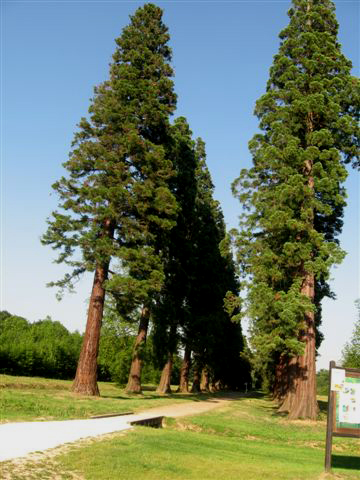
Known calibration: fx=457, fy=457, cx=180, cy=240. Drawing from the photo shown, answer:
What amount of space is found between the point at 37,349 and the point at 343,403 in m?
40.5

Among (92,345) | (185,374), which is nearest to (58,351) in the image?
(185,374)

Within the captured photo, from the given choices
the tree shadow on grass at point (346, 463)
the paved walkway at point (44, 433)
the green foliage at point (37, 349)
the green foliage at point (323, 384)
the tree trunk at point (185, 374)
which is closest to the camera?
the paved walkway at point (44, 433)

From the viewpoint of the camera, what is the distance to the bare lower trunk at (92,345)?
19.7 meters

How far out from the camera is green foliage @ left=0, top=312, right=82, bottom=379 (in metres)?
43.6

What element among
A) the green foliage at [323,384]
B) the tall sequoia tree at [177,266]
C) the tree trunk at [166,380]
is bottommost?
the green foliage at [323,384]

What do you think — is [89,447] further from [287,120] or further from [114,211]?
[287,120]

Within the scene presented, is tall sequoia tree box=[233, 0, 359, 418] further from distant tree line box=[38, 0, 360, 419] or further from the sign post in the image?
the sign post

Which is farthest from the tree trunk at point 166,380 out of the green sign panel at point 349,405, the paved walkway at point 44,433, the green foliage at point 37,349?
the green sign panel at point 349,405

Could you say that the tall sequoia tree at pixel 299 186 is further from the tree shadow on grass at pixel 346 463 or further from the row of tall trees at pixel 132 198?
the tree shadow on grass at pixel 346 463

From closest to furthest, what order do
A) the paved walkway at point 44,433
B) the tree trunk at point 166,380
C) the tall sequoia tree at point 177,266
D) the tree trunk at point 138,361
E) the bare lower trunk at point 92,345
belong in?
1. the paved walkway at point 44,433
2. the bare lower trunk at point 92,345
3. the tree trunk at point 138,361
4. the tall sequoia tree at point 177,266
5. the tree trunk at point 166,380

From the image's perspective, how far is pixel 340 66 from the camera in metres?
22.5

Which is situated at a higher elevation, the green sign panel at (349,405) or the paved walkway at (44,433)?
the green sign panel at (349,405)

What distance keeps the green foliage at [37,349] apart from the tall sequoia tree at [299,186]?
2778cm

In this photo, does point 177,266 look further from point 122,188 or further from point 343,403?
point 343,403
